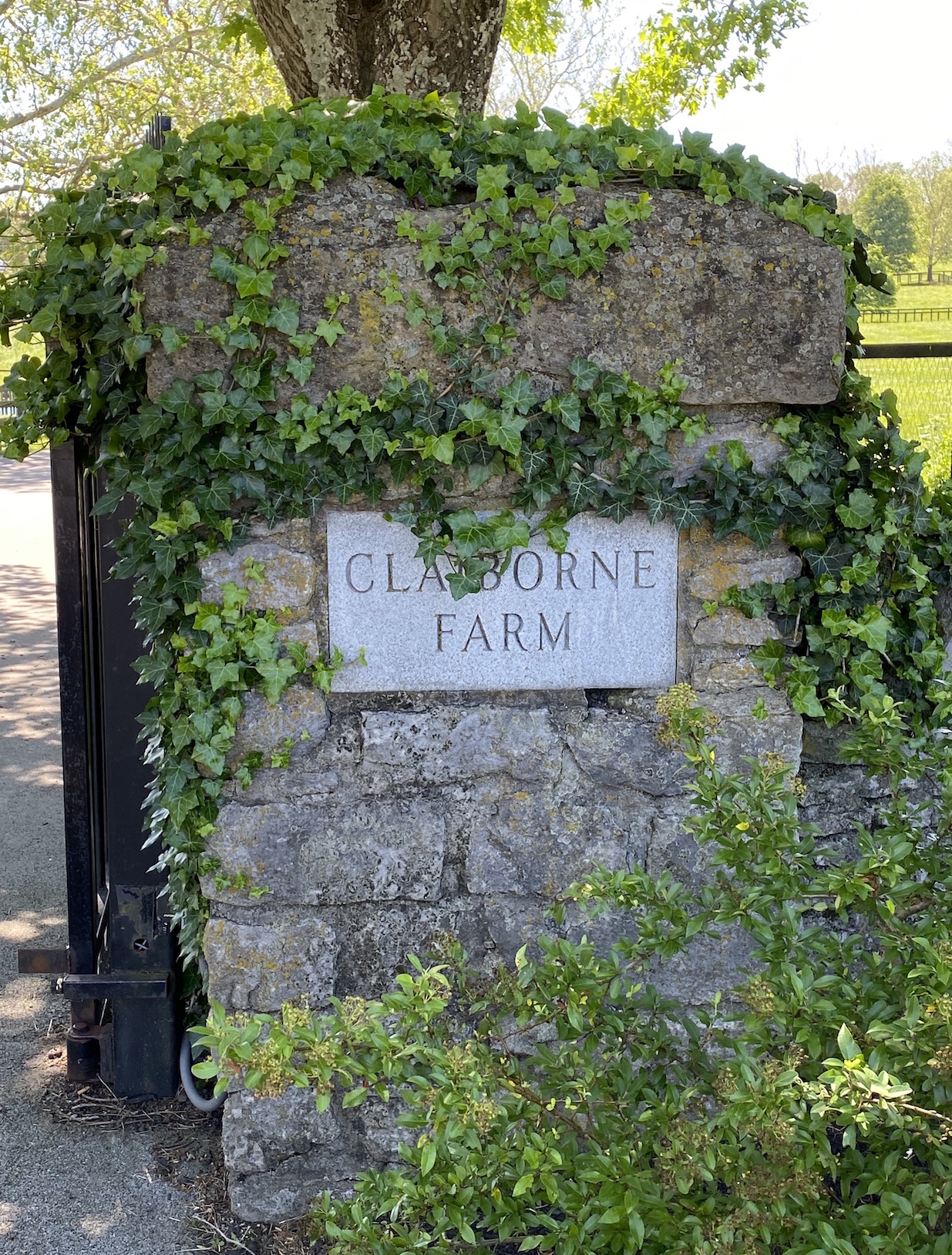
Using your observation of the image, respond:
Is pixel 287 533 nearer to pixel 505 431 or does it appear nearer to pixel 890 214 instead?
pixel 505 431

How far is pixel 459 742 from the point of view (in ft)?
8.44

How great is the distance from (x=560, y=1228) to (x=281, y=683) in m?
1.27

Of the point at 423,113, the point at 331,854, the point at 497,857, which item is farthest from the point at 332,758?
the point at 423,113

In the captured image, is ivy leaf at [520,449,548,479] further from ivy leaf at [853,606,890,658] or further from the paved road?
the paved road

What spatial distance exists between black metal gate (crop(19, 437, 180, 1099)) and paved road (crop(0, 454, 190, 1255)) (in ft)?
0.59

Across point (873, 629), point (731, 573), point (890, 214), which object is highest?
point (890, 214)

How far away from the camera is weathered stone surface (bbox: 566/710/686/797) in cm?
258

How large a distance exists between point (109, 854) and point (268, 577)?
1.04 meters

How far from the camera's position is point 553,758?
2.58 metres

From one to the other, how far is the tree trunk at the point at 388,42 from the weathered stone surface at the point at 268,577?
2.33 metres

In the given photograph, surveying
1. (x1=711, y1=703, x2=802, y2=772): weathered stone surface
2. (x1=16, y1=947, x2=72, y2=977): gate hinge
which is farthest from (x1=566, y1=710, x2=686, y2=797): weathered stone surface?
(x1=16, y1=947, x2=72, y2=977): gate hinge

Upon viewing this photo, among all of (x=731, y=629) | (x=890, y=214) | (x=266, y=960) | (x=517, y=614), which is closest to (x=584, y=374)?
(x=517, y=614)

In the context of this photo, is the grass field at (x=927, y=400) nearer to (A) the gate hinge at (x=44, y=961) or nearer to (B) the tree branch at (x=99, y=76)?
(A) the gate hinge at (x=44, y=961)

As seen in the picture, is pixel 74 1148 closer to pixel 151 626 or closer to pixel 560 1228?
pixel 151 626
